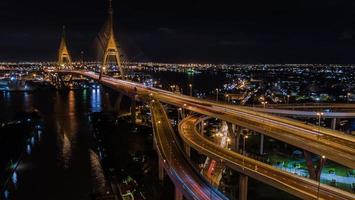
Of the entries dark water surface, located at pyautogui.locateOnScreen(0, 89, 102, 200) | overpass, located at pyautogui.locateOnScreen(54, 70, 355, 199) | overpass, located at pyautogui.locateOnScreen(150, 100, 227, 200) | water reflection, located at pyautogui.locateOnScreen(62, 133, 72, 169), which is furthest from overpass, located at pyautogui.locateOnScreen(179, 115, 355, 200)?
water reflection, located at pyautogui.locateOnScreen(62, 133, 72, 169)

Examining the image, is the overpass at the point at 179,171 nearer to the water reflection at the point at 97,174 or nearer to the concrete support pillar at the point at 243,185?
the concrete support pillar at the point at 243,185

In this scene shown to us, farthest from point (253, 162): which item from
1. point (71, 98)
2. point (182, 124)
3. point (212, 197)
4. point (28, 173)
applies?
point (71, 98)

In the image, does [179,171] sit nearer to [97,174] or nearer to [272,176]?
[272,176]

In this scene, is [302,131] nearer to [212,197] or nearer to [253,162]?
[253,162]

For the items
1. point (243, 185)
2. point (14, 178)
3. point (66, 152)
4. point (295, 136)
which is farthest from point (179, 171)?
point (66, 152)

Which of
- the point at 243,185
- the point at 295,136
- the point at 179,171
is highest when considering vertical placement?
the point at 295,136

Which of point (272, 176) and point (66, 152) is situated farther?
point (66, 152)

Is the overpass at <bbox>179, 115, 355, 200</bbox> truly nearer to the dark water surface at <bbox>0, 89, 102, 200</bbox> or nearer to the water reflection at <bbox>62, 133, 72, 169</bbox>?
the dark water surface at <bbox>0, 89, 102, 200</bbox>

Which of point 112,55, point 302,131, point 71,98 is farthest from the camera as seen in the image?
point 71,98
